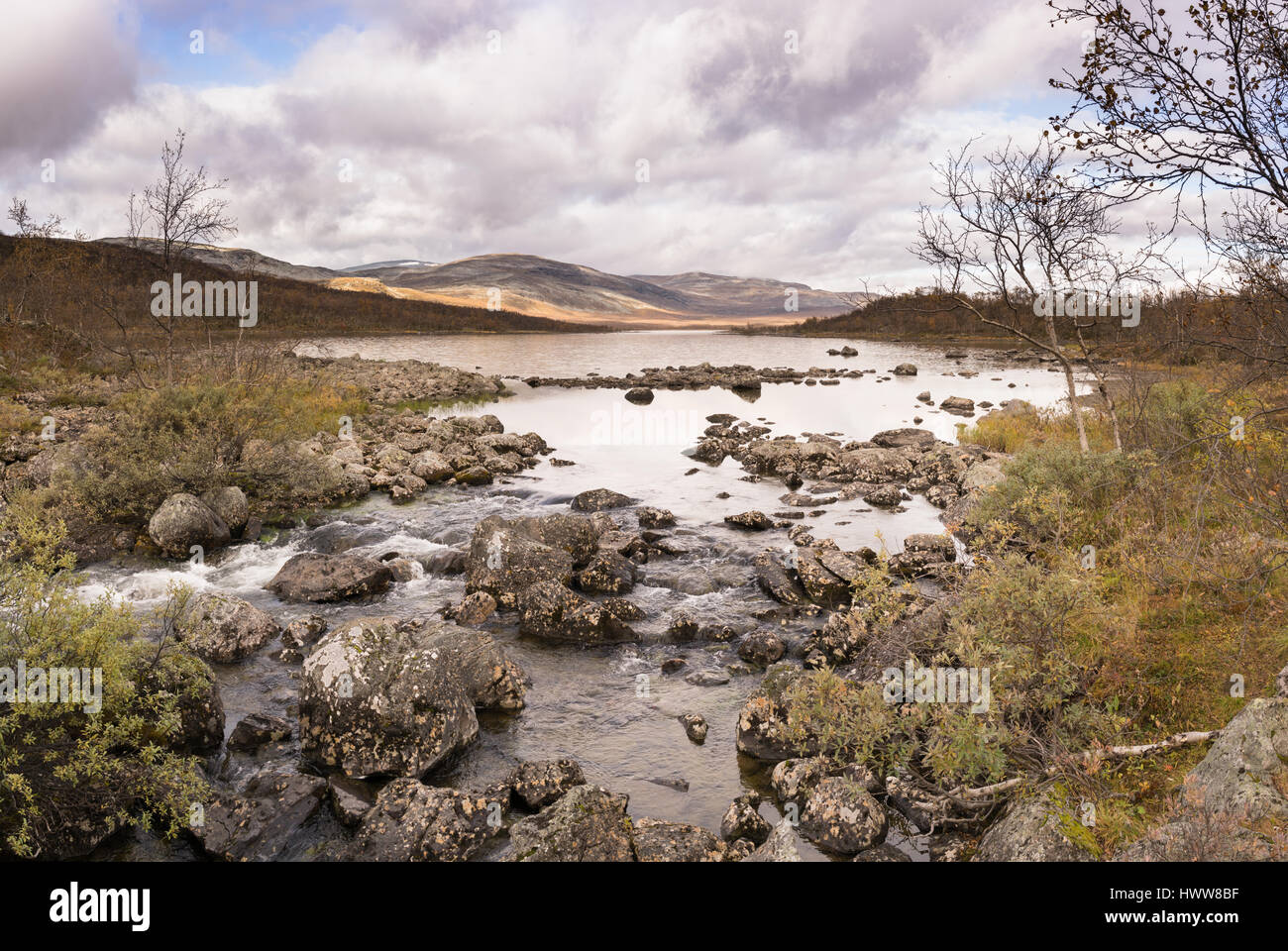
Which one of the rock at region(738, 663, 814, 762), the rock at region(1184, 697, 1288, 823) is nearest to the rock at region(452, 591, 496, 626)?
the rock at region(738, 663, 814, 762)

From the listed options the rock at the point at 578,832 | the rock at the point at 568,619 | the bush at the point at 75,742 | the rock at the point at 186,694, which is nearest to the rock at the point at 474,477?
the rock at the point at 568,619

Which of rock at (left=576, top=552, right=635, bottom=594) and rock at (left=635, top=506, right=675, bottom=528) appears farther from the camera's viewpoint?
rock at (left=635, top=506, right=675, bottom=528)

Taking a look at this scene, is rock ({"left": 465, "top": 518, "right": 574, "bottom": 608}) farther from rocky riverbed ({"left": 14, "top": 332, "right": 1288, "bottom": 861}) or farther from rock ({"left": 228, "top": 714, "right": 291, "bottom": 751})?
rock ({"left": 228, "top": 714, "right": 291, "bottom": 751})

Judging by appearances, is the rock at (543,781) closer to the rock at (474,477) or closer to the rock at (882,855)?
the rock at (882,855)

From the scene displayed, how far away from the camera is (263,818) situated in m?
6.72

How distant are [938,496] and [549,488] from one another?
11115 millimetres

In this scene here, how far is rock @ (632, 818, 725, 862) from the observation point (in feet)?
20.5

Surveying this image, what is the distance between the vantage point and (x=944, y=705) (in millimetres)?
6855

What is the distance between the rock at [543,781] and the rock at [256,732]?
3108 mm

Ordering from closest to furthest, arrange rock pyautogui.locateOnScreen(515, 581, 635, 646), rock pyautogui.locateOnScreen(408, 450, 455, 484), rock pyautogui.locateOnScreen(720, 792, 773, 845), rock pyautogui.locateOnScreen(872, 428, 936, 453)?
rock pyautogui.locateOnScreen(720, 792, 773, 845), rock pyautogui.locateOnScreen(515, 581, 635, 646), rock pyautogui.locateOnScreen(408, 450, 455, 484), rock pyautogui.locateOnScreen(872, 428, 936, 453)

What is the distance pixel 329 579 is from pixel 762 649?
7862 mm

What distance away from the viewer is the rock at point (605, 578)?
13258 mm

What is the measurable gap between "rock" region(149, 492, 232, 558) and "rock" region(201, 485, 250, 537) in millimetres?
596
